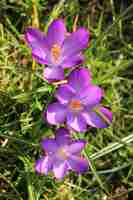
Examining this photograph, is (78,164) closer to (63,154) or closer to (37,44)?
(63,154)

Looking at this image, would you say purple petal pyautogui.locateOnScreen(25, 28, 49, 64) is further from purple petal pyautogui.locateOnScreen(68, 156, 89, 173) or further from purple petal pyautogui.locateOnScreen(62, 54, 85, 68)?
purple petal pyautogui.locateOnScreen(68, 156, 89, 173)

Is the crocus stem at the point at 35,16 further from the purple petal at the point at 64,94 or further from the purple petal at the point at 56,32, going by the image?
the purple petal at the point at 64,94

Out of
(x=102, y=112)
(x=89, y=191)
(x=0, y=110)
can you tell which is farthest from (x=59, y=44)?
(x=89, y=191)

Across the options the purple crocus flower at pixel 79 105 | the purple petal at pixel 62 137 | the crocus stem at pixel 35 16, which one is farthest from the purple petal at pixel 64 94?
the crocus stem at pixel 35 16

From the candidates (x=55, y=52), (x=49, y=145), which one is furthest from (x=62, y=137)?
(x=55, y=52)

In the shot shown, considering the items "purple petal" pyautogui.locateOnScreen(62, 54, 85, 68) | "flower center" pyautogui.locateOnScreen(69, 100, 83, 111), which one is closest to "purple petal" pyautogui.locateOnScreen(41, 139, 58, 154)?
"flower center" pyautogui.locateOnScreen(69, 100, 83, 111)

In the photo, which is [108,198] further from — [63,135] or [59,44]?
[59,44]
